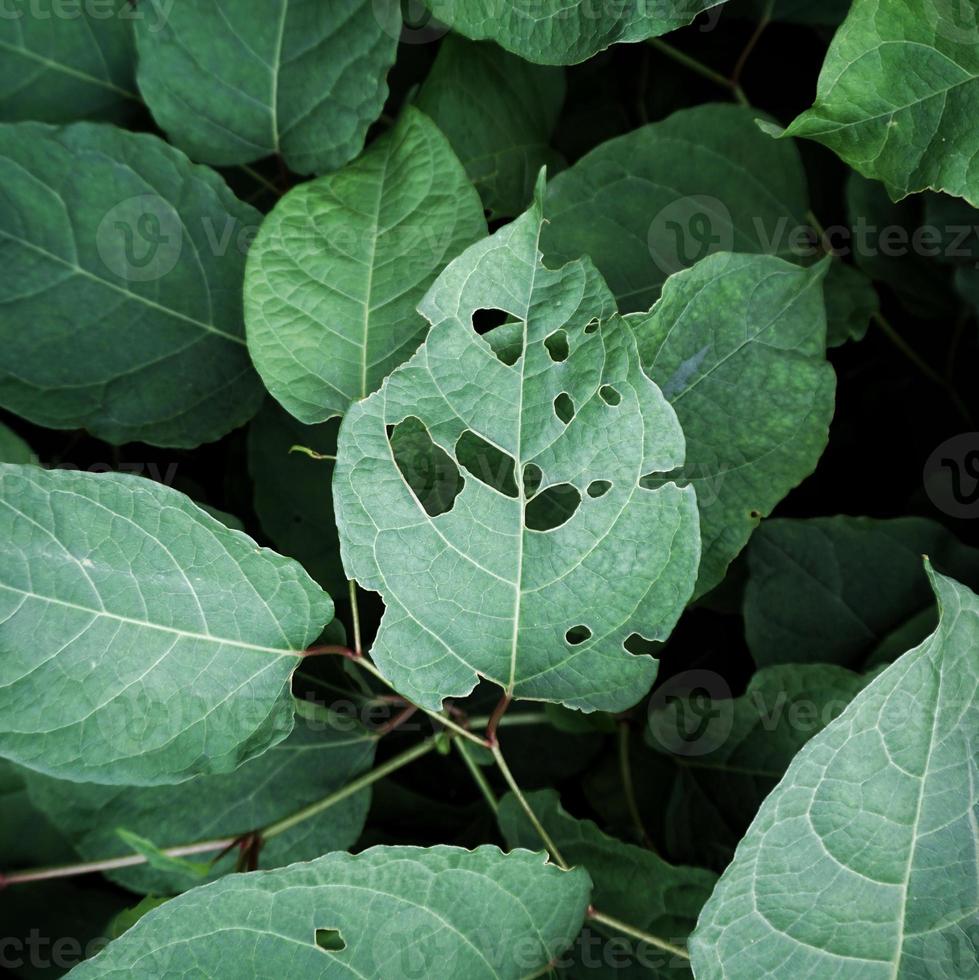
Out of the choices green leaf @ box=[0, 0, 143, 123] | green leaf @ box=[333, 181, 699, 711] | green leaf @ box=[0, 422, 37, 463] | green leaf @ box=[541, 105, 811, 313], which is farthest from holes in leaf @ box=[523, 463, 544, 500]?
green leaf @ box=[0, 0, 143, 123]

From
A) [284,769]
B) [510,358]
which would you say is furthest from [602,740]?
[510,358]

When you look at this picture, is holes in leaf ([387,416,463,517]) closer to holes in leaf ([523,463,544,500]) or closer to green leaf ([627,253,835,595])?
holes in leaf ([523,463,544,500])

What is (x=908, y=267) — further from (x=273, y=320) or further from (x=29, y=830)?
(x=29, y=830)

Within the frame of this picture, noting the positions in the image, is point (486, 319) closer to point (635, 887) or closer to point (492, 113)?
point (492, 113)

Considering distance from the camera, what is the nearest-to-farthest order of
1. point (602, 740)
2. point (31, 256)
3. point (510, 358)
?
point (510, 358), point (31, 256), point (602, 740)

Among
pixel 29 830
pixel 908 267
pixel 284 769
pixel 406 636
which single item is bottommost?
pixel 29 830

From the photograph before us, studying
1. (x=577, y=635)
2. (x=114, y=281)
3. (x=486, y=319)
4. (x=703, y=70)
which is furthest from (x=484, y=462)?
(x=703, y=70)
